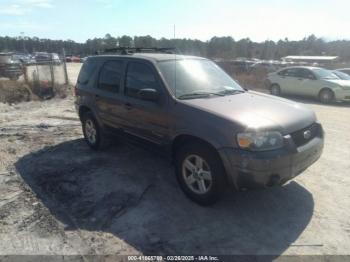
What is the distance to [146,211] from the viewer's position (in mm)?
A: 3961

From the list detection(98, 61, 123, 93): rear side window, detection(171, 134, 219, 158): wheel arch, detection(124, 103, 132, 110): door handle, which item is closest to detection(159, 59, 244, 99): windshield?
detection(171, 134, 219, 158): wheel arch

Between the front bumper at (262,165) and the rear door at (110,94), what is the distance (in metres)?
2.23

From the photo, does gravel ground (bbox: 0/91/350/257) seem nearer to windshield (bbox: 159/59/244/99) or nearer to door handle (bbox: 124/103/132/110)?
door handle (bbox: 124/103/132/110)

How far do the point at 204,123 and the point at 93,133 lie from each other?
307 cm

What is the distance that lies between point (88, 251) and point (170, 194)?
144cm

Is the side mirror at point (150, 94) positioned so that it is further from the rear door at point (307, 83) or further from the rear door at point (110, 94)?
the rear door at point (307, 83)

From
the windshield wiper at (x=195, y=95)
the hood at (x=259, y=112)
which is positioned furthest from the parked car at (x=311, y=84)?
the windshield wiper at (x=195, y=95)

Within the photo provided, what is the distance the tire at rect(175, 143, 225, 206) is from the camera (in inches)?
147

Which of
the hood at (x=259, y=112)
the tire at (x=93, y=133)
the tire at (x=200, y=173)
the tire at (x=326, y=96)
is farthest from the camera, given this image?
the tire at (x=326, y=96)

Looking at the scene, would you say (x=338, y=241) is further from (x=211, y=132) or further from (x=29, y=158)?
(x=29, y=158)

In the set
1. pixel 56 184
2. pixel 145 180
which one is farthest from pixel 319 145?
pixel 56 184

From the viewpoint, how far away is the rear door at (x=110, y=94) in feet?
17.1

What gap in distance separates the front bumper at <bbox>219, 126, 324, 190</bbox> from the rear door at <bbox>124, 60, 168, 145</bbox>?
44.0 inches

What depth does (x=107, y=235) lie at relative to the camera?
351 cm
